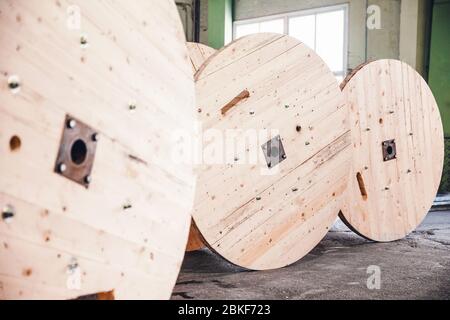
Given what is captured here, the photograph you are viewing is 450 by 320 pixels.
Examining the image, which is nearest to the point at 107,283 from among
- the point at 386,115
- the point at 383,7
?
the point at 386,115

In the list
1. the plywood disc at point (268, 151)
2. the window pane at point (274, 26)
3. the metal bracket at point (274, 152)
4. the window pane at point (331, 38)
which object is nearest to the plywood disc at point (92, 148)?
the plywood disc at point (268, 151)

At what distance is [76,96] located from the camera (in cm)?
131

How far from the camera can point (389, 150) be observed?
3.13 metres

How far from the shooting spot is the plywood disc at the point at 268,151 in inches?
87.7

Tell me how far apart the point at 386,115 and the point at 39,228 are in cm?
249

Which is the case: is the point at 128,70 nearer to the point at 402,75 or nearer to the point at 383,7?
the point at 402,75

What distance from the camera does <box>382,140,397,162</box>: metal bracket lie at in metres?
3.08

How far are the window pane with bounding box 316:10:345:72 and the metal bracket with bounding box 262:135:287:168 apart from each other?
168 inches

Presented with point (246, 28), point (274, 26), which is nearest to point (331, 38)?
point (274, 26)

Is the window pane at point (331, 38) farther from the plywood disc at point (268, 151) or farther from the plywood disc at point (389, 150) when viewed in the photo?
the plywood disc at point (268, 151)

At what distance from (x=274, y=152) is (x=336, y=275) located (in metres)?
0.70

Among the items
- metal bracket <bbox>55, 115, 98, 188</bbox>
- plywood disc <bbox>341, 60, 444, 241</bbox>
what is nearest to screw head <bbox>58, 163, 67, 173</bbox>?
metal bracket <bbox>55, 115, 98, 188</bbox>

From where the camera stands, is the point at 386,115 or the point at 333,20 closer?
the point at 386,115

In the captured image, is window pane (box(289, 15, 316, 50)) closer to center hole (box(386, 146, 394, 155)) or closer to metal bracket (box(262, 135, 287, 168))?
center hole (box(386, 146, 394, 155))
